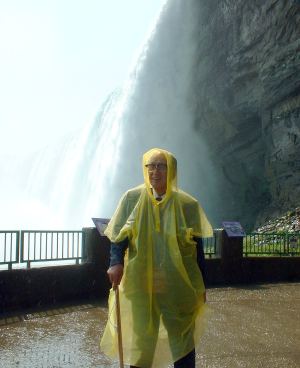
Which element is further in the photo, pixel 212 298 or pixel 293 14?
pixel 293 14

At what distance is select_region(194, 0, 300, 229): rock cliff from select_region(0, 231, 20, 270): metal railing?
21.3m

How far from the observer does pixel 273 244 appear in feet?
41.7

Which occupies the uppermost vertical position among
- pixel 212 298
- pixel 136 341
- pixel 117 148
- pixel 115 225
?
pixel 117 148

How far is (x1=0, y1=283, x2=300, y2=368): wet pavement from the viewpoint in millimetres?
4539

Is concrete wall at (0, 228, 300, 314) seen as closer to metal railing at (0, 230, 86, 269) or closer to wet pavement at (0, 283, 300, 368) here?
metal railing at (0, 230, 86, 269)

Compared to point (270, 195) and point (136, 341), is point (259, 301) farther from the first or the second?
point (270, 195)

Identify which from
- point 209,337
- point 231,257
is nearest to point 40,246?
point 209,337

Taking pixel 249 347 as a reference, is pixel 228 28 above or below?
above

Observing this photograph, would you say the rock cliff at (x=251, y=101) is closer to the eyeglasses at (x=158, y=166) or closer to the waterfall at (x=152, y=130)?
the waterfall at (x=152, y=130)

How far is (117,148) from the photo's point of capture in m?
35.1

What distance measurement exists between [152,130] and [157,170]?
33394mm

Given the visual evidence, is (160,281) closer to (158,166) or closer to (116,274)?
(116,274)

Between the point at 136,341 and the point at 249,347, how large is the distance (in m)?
2.54

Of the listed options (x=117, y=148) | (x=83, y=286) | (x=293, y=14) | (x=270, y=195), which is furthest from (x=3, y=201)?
(x=83, y=286)
